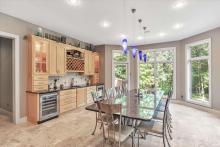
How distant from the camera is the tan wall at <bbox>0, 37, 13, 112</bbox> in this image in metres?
4.19

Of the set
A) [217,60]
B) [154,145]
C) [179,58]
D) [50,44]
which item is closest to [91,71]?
[50,44]

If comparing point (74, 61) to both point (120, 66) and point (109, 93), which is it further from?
point (120, 66)

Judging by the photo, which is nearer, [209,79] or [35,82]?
[35,82]

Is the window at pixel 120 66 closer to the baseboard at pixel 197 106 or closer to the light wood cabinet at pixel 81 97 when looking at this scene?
the light wood cabinet at pixel 81 97

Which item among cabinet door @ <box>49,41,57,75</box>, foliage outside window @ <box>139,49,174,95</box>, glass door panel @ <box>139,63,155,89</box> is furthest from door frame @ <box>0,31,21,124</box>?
glass door panel @ <box>139,63,155,89</box>

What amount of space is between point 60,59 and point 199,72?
17.1 feet

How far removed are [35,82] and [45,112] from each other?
88 centimetres

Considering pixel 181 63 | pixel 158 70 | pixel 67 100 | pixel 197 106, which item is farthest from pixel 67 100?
pixel 181 63

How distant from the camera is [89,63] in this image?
6.17m

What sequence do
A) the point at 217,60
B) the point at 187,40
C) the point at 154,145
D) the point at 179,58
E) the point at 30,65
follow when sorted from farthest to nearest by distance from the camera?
the point at 179,58
the point at 187,40
the point at 217,60
the point at 30,65
the point at 154,145

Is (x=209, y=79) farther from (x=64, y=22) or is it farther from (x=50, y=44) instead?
(x=50, y=44)

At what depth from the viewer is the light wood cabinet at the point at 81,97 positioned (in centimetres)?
508

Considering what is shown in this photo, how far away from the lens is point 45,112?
3.82 meters

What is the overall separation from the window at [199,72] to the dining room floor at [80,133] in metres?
1.20
